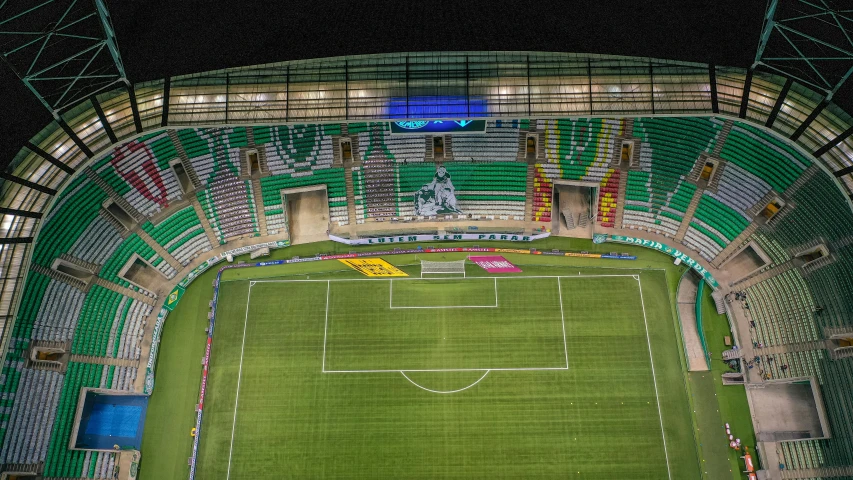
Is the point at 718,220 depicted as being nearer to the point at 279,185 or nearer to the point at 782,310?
the point at 782,310

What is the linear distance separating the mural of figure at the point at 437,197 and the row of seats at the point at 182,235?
557 inches

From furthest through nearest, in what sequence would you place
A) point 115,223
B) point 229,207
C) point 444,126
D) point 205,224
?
1. point 229,207
2. point 205,224
3. point 115,223
4. point 444,126

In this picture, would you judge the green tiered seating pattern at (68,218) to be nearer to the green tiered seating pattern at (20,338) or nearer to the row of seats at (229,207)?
the green tiered seating pattern at (20,338)

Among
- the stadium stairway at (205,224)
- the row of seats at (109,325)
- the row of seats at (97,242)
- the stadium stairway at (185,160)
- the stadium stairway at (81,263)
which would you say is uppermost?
the stadium stairway at (185,160)

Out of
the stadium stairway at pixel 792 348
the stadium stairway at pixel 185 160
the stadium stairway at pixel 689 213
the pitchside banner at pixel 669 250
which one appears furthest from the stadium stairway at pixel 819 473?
the stadium stairway at pixel 185 160

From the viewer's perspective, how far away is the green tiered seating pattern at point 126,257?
38.1m

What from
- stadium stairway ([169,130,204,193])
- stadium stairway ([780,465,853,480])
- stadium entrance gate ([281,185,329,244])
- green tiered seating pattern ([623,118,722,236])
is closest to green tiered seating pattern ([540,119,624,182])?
green tiered seating pattern ([623,118,722,236])

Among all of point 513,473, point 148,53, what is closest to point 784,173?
point 513,473

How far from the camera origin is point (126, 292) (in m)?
38.2

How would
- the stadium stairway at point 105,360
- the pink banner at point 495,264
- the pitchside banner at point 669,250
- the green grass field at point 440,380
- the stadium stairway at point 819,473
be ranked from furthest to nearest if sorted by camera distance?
the pink banner at point 495,264
the pitchside banner at point 669,250
the stadium stairway at point 105,360
the green grass field at point 440,380
the stadium stairway at point 819,473

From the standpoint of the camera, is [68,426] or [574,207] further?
[574,207]

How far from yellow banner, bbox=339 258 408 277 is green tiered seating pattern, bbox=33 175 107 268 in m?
15.7

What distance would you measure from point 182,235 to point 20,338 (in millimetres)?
10615

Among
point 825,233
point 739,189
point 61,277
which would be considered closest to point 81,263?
point 61,277
